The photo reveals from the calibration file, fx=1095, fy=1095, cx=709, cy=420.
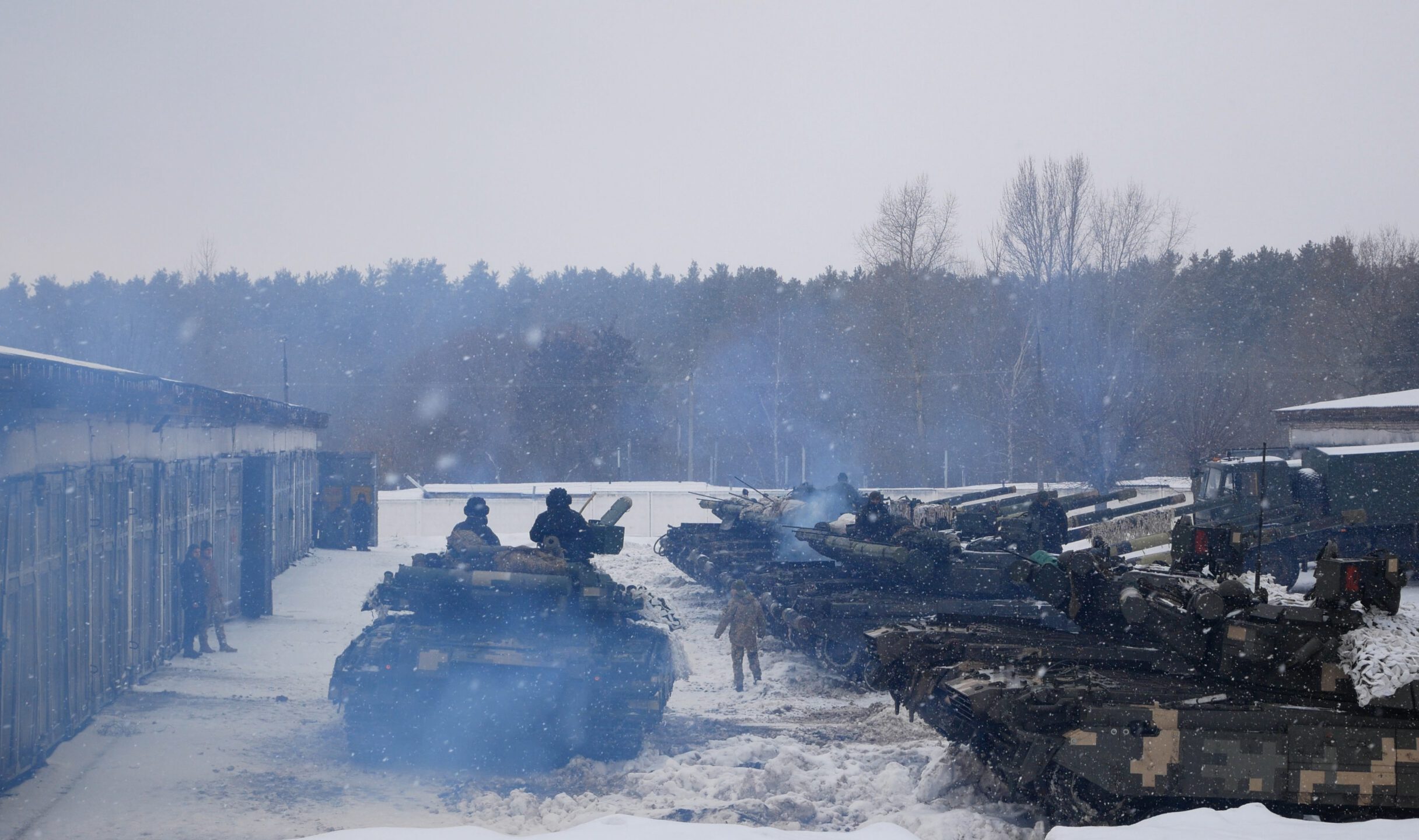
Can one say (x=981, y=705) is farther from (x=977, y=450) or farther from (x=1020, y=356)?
(x=977, y=450)

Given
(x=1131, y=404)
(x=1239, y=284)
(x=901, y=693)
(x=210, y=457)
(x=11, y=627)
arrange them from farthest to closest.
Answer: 1. (x=1239, y=284)
2. (x=1131, y=404)
3. (x=210, y=457)
4. (x=901, y=693)
5. (x=11, y=627)

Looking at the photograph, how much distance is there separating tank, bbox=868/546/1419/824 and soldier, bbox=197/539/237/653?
876 centimetres

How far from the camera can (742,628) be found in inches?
481

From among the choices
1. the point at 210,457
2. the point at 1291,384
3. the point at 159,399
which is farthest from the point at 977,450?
the point at 159,399

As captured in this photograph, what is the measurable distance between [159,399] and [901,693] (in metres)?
7.76

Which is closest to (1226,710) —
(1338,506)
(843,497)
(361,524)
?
(843,497)

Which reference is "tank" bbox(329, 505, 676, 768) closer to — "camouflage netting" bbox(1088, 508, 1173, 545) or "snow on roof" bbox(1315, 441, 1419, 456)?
"camouflage netting" bbox(1088, 508, 1173, 545)

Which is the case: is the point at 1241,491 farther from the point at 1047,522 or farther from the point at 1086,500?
the point at 1047,522

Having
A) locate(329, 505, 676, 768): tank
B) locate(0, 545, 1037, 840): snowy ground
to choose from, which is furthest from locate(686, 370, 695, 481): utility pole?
locate(329, 505, 676, 768): tank

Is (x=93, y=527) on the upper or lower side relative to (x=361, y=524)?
upper

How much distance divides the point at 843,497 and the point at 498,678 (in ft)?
34.9

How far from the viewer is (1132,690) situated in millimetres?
7191

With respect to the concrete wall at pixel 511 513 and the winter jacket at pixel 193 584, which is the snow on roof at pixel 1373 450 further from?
the winter jacket at pixel 193 584

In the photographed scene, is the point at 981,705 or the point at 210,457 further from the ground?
the point at 210,457
